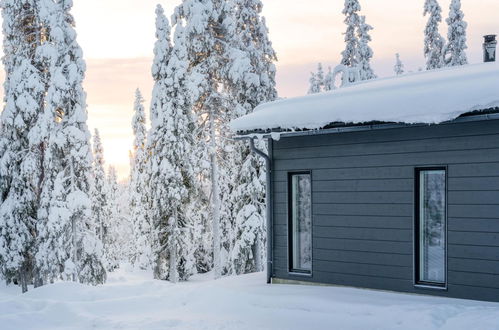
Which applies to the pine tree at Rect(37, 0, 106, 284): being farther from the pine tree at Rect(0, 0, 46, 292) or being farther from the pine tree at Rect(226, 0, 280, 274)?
the pine tree at Rect(226, 0, 280, 274)

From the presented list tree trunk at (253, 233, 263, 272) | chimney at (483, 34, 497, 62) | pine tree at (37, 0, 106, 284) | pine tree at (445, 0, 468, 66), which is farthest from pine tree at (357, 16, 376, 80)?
chimney at (483, 34, 497, 62)

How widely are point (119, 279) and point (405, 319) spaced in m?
34.3

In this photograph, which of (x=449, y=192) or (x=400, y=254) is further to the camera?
(x=400, y=254)

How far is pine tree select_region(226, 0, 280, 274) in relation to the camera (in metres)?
23.6

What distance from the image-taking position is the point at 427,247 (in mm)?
8711

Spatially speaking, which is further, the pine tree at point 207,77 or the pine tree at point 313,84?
the pine tree at point 313,84

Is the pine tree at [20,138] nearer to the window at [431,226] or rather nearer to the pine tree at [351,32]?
the window at [431,226]

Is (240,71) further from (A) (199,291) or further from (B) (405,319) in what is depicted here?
(B) (405,319)

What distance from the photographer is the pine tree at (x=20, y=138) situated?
22781mm

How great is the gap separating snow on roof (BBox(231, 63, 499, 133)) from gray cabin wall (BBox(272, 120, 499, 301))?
0.63m

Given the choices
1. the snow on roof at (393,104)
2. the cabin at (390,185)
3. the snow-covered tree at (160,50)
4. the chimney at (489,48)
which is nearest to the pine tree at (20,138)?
the snow-covered tree at (160,50)

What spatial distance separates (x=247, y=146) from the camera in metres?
23.7

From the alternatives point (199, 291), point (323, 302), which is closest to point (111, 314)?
point (199, 291)

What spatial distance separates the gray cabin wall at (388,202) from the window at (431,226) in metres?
0.14
